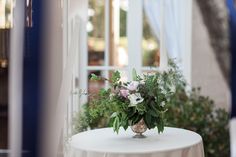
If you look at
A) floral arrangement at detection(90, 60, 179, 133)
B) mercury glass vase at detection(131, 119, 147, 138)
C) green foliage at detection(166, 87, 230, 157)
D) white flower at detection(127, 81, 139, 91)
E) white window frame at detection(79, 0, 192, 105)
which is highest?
white window frame at detection(79, 0, 192, 105)

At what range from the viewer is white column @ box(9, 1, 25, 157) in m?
1.52

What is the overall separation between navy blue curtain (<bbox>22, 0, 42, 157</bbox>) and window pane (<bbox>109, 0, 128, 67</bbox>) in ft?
7.14

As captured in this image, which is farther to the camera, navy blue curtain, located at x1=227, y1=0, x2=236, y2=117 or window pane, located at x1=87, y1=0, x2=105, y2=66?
window pane, located at x1=87, y1=0, x2=105, y2=66

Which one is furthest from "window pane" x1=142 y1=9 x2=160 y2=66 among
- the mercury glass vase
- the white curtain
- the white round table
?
the mercury glass vase

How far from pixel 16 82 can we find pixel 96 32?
88.1 inches

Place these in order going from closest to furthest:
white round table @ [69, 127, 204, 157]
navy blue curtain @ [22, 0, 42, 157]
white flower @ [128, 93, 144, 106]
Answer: navy blue curtain @ [22, 0, 42, 157]
white round table @ [69, 127, 204, 157]
white flower @ [128, 93, 144, 106]

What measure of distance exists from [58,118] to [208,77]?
212 centimetres

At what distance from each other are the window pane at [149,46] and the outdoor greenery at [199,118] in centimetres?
28

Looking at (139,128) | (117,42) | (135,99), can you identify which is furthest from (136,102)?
(117,42)

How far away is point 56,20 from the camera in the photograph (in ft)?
5.17

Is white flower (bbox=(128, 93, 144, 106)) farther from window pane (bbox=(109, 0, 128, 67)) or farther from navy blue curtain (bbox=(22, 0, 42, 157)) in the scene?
window pane (bbox=(109, 0, 128, 67))

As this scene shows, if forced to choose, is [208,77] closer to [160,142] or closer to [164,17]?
[164,17]

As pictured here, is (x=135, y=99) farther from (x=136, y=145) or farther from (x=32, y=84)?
(x=32, y=84)

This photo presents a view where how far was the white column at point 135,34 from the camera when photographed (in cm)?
364
